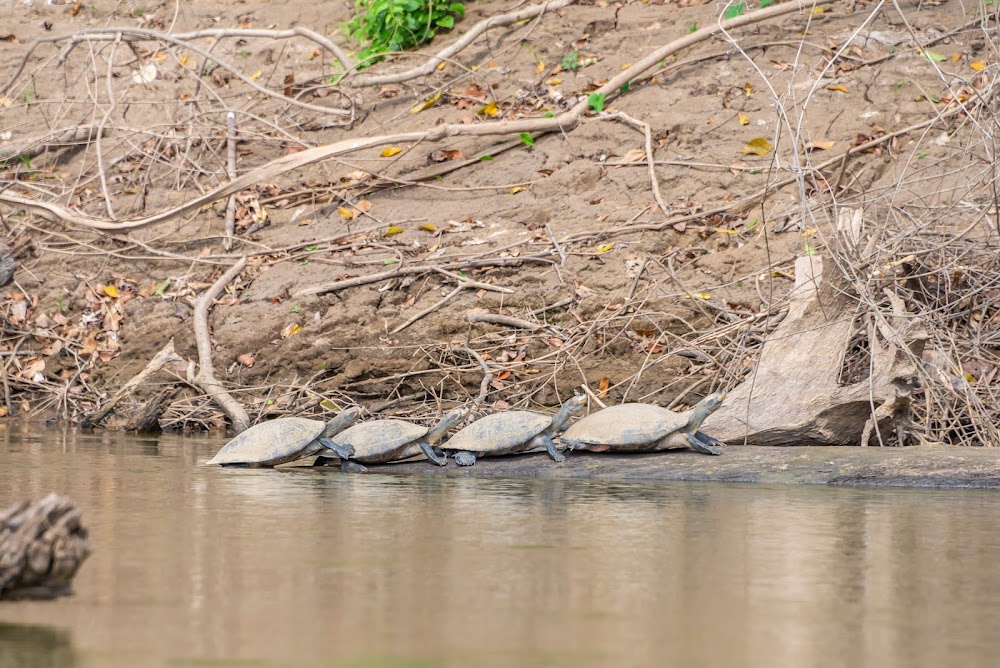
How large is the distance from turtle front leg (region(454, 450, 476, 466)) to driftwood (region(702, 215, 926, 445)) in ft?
4.78

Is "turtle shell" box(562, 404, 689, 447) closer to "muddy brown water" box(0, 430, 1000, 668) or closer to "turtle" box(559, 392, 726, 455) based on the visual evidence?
"turtle" box(559, 392, 726, 455)

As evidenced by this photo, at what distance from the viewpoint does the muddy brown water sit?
2.60 m

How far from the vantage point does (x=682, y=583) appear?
3.36 metres

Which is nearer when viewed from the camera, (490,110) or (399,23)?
(490,110)

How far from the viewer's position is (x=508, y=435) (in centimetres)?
650

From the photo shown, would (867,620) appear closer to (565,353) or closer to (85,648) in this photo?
(85,648)

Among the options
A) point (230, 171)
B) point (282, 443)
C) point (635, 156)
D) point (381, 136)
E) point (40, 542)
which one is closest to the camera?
point (40, 542)

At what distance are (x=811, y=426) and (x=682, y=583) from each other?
3.60 meters

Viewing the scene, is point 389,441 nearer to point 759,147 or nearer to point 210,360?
point 210,360

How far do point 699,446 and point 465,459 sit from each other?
1375 millimetres

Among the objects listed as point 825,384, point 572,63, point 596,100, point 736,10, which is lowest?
point 825,384

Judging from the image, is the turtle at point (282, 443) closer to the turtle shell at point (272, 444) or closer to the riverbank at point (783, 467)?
the turtle shell at point (272, 444)

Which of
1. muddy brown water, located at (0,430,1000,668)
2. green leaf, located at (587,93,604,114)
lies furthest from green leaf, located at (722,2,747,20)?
muddy brown water, located at (0,430,1000,668)

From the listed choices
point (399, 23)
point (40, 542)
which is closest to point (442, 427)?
point (40, 542)
